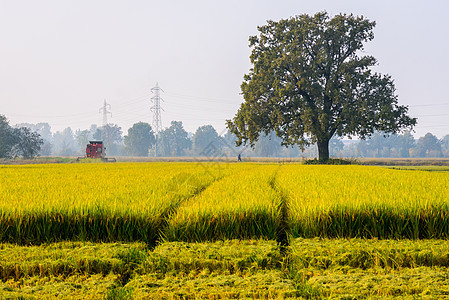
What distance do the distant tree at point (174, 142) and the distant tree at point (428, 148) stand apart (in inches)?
4359

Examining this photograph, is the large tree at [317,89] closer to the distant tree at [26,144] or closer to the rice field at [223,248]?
the rice field at [223,248]

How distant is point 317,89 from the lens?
29234 millimetres

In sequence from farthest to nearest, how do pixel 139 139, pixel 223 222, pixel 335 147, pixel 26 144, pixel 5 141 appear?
pixel 335 147, pixel 139 139, pixel 26 144, pixel 5 141, pixel 223 222

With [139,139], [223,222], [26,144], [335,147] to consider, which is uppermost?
[139,139]

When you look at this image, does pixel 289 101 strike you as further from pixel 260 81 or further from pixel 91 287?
pixel 91 287

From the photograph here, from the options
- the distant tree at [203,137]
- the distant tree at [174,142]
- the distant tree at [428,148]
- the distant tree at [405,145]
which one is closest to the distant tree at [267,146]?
the distant tree at [203,137]

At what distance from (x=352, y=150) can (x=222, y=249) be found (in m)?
183

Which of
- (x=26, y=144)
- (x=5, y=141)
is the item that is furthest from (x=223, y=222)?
(x=26, y=144)

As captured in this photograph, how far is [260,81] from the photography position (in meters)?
31.0

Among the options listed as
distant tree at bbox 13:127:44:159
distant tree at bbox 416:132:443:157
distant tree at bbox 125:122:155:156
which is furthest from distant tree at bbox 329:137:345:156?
distant tree at bbox 13:127:44:159

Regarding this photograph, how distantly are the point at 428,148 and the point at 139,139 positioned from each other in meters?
135

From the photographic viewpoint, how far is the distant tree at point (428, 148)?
150 m

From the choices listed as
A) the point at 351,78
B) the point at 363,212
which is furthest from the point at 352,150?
the point at 363,212

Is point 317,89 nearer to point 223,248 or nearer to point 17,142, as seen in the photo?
point 223,248
